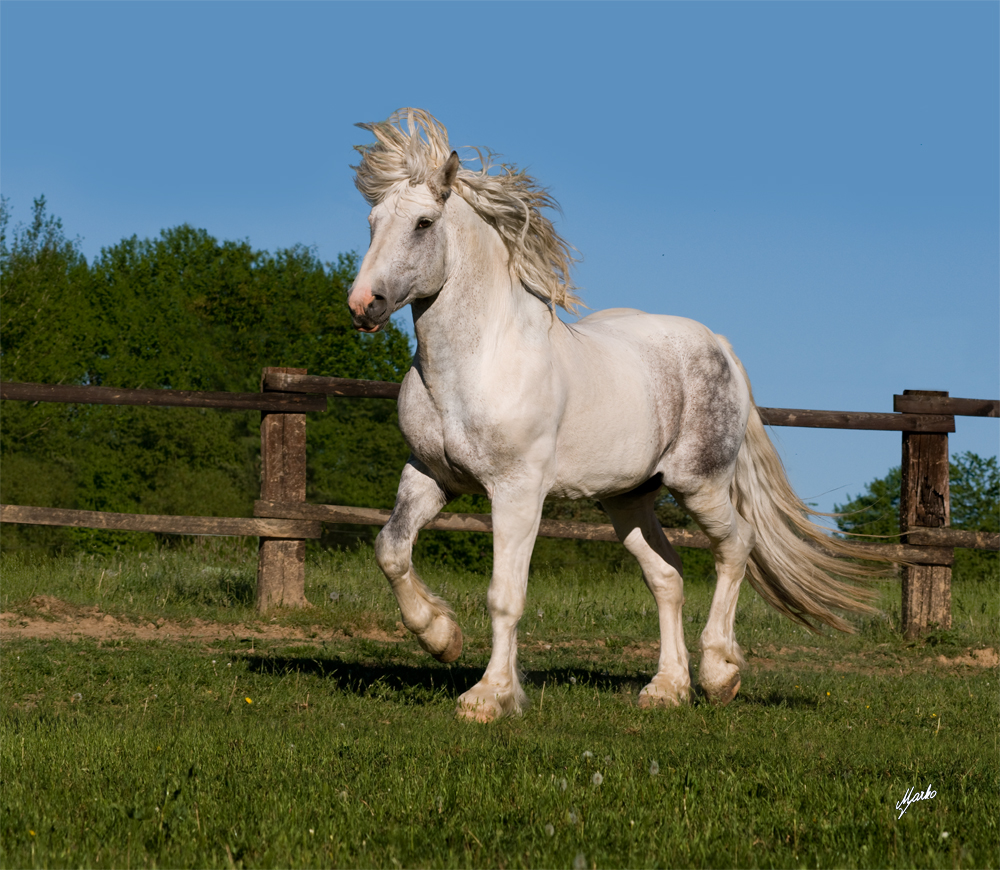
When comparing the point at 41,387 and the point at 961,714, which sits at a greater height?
the point at 41,387

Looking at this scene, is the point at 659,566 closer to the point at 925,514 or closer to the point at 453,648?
the point at 453,648

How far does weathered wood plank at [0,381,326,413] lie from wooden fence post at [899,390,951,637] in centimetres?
509

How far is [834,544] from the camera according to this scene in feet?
21.4

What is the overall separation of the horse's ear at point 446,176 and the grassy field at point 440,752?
2374 mm

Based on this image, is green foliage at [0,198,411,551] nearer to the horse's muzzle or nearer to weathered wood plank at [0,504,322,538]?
weathered wood plank at [0,504,322,538]

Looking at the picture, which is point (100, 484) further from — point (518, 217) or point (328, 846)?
point (328, 846)

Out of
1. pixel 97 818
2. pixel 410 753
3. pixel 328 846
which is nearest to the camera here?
pixel 328 846

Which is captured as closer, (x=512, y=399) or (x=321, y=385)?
(x=512, y=399)

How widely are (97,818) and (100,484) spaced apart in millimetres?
22458

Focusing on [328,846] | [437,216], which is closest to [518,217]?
[437,216]

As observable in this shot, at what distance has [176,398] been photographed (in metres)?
8.97

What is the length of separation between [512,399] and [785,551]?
95.9 inches

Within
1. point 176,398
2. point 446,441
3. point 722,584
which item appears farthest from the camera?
point 176,398

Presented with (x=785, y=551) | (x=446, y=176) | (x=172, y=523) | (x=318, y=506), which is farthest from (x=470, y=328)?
(x=172, y=523)
